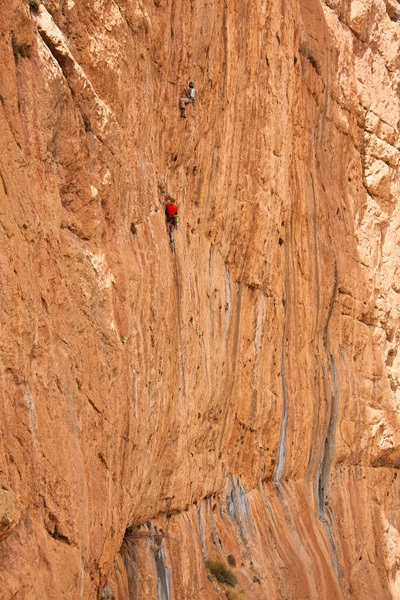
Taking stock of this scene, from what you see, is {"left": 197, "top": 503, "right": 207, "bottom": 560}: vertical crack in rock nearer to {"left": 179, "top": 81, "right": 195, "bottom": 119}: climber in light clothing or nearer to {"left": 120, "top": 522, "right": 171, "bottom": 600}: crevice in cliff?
{"left": 120, "top": 522, "right": 171, "bottom": 600}: crevice in cliff

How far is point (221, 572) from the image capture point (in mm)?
18062

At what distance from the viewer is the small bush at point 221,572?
17.9m

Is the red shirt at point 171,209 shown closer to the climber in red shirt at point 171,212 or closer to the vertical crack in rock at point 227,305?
the climber in red shirt at point 171,212

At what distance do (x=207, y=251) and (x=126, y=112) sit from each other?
5.31m

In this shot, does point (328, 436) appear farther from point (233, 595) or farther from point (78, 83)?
point (78, 83)

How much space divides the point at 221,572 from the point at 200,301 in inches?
205

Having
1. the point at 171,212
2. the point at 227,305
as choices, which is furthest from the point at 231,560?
the point at 171,212

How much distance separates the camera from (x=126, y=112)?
43.5 ft

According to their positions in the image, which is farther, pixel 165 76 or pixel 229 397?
pixel 229 397

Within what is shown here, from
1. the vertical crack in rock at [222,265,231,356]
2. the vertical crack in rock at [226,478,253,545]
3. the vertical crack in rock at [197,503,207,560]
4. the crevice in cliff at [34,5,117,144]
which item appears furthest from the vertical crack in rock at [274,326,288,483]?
the crevice in cliff at [34,5,117,144]

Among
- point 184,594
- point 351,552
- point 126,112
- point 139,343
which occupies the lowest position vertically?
point 184,594

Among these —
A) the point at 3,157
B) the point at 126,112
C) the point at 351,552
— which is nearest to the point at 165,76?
the point at 126,112

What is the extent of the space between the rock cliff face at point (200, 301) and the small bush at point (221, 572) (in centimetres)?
4

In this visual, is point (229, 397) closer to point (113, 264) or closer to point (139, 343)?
point (139, 343)
